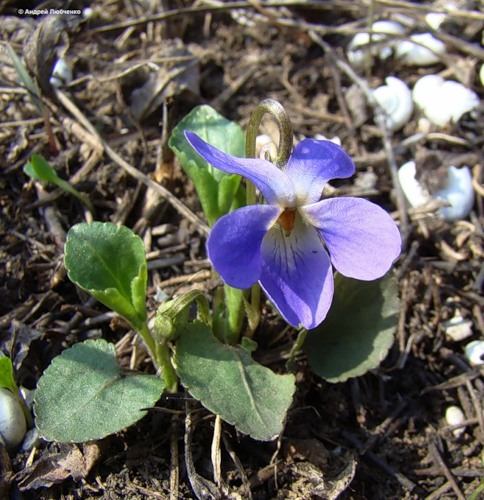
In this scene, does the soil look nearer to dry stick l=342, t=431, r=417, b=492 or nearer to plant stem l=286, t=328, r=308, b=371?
dry stick l=342, t=431, r=417, b=492

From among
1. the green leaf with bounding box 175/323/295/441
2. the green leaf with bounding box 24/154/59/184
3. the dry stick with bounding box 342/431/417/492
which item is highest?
the green leaf with bounding box 24/154/59/184

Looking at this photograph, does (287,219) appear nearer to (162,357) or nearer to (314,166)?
(314,166)

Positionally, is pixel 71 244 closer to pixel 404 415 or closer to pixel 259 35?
pixel 404 415

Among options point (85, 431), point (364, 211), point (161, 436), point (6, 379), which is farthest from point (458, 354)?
point (6, 379)

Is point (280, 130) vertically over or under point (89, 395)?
over

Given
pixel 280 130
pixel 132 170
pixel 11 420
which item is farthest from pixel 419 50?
pixel 11 420

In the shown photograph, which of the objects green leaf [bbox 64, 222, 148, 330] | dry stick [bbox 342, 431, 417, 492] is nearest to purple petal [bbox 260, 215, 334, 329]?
green leaf [bbox 64, 222, 148, 330]
